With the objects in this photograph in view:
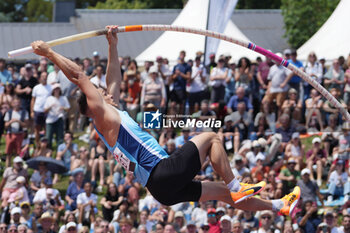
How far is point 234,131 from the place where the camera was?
1702 cm

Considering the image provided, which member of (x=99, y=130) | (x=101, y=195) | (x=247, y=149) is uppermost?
(x=99, y=130)

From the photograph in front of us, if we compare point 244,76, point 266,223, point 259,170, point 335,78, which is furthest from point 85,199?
point 335,78

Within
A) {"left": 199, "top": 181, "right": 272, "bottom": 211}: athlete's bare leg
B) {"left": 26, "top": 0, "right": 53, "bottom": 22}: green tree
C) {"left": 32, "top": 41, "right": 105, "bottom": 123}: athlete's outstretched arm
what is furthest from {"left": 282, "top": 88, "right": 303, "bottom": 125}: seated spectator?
{"left": 26, "top": 0, "right": 53, "bottom": 22}: green tree

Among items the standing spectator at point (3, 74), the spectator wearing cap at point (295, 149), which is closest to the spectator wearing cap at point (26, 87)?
the standing spectator at point (3, 74)

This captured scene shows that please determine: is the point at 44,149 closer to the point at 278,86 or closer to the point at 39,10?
the point at 278,86

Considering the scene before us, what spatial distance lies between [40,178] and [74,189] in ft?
3.04

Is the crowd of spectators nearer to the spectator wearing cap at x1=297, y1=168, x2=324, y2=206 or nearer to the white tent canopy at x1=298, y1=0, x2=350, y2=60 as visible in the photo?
the spectator wearing cap at x1=297, y1=168, x2=324, y2=206

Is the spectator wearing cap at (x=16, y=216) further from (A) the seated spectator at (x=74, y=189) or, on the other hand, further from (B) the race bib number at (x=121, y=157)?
(B) the race bib number at (x=121, y=157)

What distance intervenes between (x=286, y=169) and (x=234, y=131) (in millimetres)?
1635

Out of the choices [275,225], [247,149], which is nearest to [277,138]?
[247,149]

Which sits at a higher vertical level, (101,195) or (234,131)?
(234,131)

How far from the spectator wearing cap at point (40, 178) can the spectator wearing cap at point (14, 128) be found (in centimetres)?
141

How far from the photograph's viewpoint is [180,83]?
18047 mm

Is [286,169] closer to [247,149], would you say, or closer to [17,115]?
[247,149]
